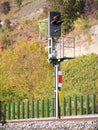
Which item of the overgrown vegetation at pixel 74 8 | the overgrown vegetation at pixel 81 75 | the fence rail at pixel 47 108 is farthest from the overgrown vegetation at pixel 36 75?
the overgrown vegetation at pixel 74 8

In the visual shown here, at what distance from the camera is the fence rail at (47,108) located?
21.0 m

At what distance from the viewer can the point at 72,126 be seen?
1800cm

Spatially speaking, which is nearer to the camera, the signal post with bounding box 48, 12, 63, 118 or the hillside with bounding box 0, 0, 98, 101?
the signal post with bounding box 48, 12, 63, 118

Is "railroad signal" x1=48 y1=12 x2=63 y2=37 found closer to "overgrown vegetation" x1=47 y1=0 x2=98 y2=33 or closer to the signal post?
the signal post

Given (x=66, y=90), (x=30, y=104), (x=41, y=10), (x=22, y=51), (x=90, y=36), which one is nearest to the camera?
(x=30, y=104)

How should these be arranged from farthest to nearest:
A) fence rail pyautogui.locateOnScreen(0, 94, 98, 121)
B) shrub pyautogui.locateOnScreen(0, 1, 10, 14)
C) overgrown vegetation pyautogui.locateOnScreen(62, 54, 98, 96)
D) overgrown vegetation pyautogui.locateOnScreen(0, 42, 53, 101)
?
shrub pyautogui.locateOnScreen(0, 1, 10, 14) → overgrown vegetation pyautogui.locateOnScreen(0, 42, 53, 101) → overgrown vegetation pyautogui.locateOnScreen(62, 54, 98, 96) → fence rail pyautogui.locateOnScreen(0, 94, 98, 121)

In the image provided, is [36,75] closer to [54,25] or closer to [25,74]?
[25,74]

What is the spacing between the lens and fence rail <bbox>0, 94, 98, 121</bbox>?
21031 millimetres

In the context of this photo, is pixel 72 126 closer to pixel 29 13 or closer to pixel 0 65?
pixel 0 65

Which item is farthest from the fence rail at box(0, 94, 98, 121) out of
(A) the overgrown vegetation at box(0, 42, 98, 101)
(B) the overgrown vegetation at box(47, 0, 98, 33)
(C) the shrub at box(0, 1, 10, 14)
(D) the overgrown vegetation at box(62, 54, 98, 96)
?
(C) the shrub at box(0, 1, 10, 14)

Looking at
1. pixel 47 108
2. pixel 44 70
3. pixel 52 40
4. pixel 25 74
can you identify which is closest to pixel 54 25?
Answer: pixel 52 40

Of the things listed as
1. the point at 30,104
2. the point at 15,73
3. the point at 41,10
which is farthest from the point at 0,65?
the point at 41,10

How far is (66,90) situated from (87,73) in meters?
1.58

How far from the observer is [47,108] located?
2281cm
